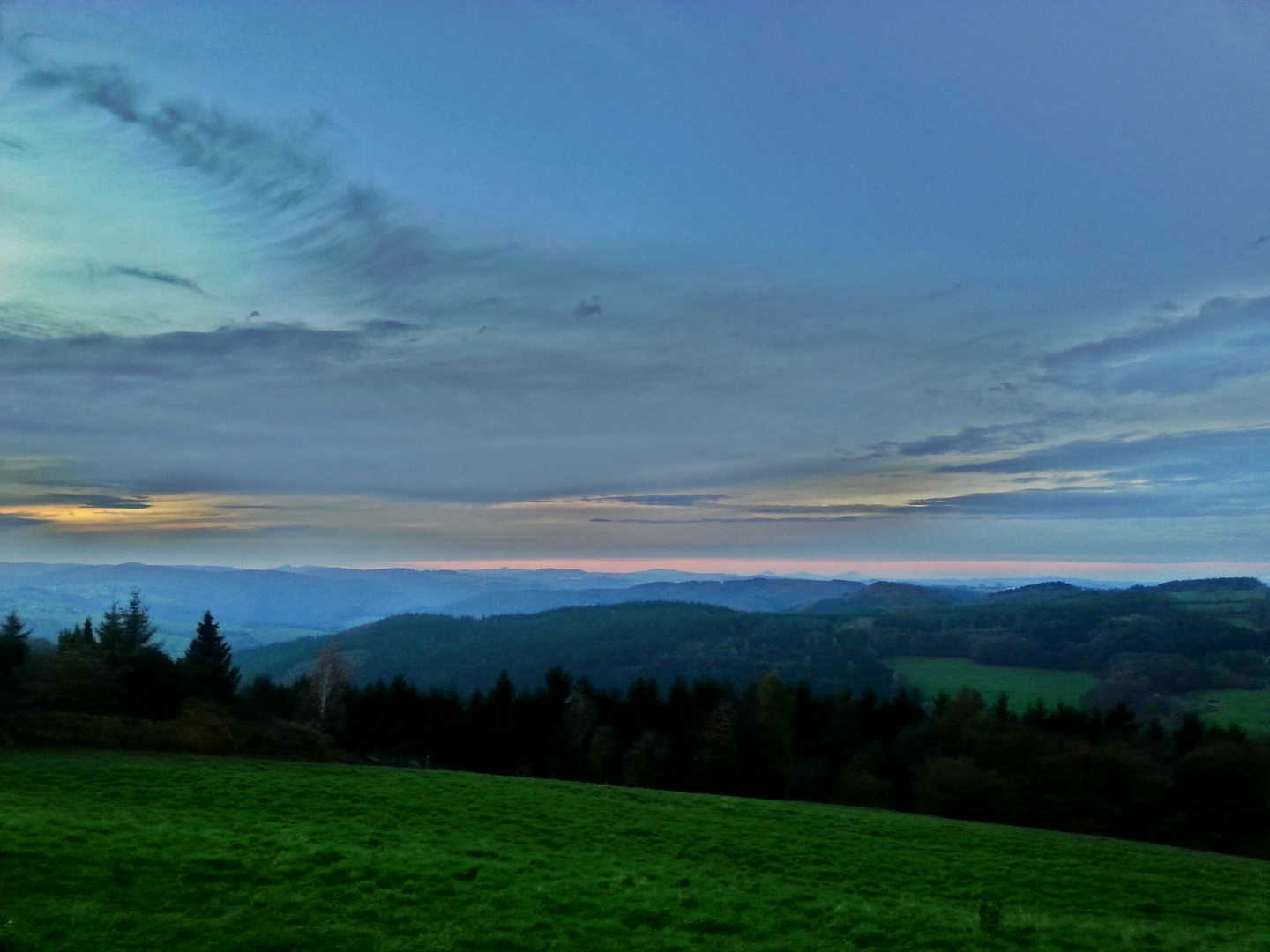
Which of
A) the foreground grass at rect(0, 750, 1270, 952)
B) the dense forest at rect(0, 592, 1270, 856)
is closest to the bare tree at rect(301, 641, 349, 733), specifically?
the dense forest at rect(0, 592, 1270, 856)

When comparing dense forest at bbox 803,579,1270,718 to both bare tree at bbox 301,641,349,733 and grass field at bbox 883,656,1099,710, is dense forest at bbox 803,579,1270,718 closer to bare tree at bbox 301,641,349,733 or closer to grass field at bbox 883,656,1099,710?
grass field at bbox 883,656,1099,710

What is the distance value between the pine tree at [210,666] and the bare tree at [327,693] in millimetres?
5745

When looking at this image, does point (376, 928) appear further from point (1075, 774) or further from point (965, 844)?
point (1075, 774)

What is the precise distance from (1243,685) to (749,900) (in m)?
142

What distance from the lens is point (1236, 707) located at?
104125 millimetres

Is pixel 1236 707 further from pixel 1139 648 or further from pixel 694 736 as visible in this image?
pixel 694 736

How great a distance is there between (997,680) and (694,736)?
331 feet

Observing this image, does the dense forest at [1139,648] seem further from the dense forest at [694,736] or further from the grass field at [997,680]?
the dense forest at [694,736]

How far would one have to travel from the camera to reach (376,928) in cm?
1208

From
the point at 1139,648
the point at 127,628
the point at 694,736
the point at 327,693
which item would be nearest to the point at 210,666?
the point at 327,693

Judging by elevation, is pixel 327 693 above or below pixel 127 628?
below

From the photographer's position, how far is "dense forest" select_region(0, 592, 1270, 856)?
39.2 m

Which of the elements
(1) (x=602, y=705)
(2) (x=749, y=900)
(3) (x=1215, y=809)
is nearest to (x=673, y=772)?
(1) (x=602, y=705)

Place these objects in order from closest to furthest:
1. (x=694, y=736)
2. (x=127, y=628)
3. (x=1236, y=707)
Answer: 1. (x=694, y=736)
2. (x=127, y=628)
3. (x=1236, y=707)
